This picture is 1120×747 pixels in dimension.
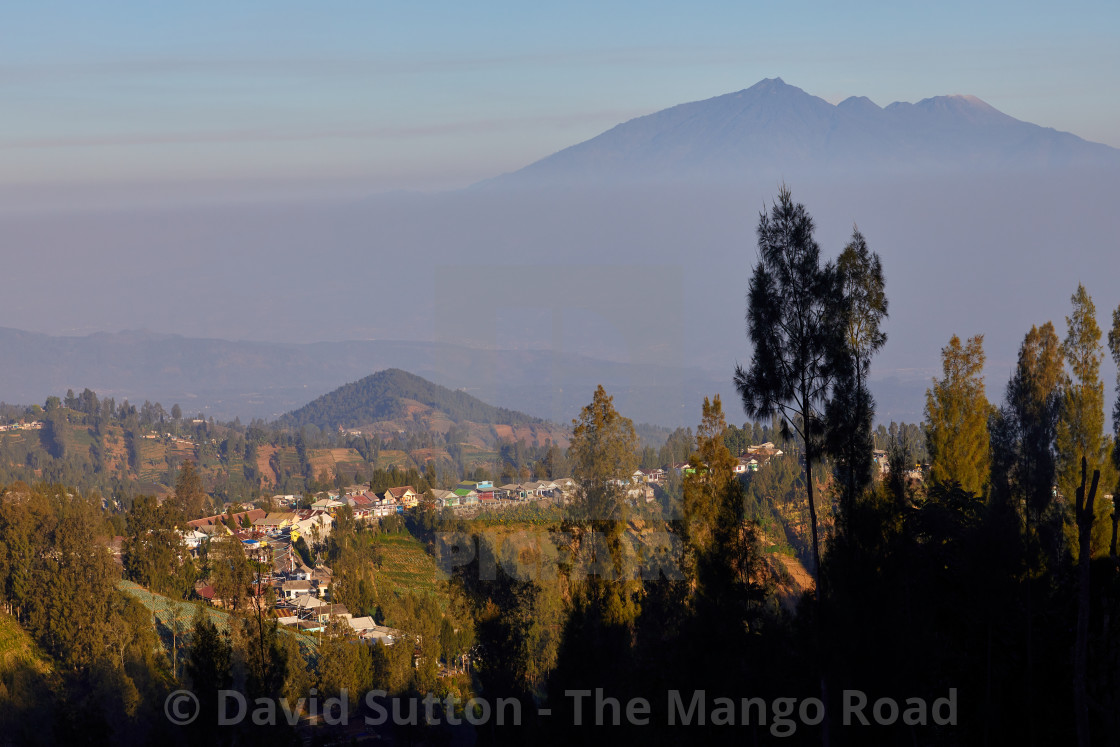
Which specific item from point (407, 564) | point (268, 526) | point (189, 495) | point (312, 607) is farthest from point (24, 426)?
point (312, 607)

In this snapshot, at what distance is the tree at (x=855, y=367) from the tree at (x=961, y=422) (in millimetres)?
5841

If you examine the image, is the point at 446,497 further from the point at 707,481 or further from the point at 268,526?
the point at 707,481

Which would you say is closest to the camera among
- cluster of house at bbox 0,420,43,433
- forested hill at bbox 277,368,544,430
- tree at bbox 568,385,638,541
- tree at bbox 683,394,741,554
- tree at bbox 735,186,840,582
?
tree at bbox 735,186,840,582

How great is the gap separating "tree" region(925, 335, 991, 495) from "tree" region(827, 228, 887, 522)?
5841mm

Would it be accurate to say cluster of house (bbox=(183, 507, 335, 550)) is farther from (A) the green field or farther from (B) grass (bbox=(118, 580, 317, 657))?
(B) grass (bbox=(118, 580, 317, 657))

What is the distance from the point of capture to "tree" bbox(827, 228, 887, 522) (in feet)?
44.1

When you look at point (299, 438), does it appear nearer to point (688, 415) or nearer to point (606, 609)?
point (688, 415)

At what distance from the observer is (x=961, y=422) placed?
19625 millimetres

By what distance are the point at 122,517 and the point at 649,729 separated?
42945 mm

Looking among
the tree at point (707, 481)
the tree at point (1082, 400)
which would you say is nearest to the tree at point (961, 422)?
the tree at point (1082, 400)

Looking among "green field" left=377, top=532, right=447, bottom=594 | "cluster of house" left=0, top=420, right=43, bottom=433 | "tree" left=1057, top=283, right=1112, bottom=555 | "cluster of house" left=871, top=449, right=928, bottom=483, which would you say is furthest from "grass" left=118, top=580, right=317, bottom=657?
"cluster of house" left=0, top=420, right=43, bottom=433

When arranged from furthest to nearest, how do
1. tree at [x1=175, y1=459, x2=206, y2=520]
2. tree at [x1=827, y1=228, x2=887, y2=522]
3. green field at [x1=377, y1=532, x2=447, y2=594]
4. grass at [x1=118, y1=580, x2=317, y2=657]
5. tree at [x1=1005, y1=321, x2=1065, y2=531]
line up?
tree at [x1=175, y1=459, x2=206, y2=520] < green field at [x1=377, y1=532, x2=447, y2=594] < grass at [x1=118, y1=580, x2=317, y2=657] < tree at [x1=1005, y1=321, x2=1065, y2=531] < tree at [x1=827, y1=228, x2=887, y2=522]

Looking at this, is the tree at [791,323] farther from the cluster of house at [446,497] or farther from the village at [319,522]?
the cluster of house at [446,497]

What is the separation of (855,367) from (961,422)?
22.8ft
